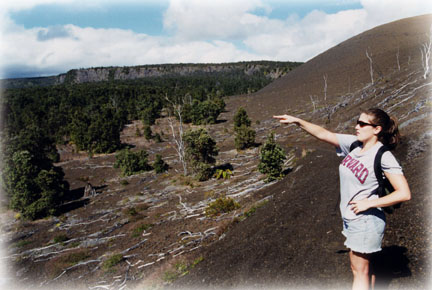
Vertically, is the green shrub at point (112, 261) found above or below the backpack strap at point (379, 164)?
below

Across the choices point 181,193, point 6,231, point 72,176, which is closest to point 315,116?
point 181,193

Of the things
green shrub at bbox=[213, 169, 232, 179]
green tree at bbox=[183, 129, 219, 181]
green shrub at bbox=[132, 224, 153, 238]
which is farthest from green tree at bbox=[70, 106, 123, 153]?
green shrub at bbox=[132, 224, 153, 238]

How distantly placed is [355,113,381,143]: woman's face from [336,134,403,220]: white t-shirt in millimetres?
115

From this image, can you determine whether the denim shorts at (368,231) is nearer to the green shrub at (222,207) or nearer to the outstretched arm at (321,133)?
the outstretched arm at (321,133)

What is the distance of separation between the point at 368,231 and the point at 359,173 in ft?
2.03

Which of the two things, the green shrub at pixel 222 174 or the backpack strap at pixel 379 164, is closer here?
the backpack strap at pixel 379 164

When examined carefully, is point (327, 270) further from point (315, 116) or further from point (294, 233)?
point (315, 116)

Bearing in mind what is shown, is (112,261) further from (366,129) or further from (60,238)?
(366,129)

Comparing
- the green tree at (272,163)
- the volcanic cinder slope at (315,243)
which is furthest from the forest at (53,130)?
the volcanic cinder slope at (315,243)

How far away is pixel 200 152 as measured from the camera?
24.5 m

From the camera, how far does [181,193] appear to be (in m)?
21.7

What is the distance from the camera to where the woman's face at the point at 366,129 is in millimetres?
2703

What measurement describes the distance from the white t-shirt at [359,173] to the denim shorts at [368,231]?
2.9 inches

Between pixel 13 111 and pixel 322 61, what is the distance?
9332cm
